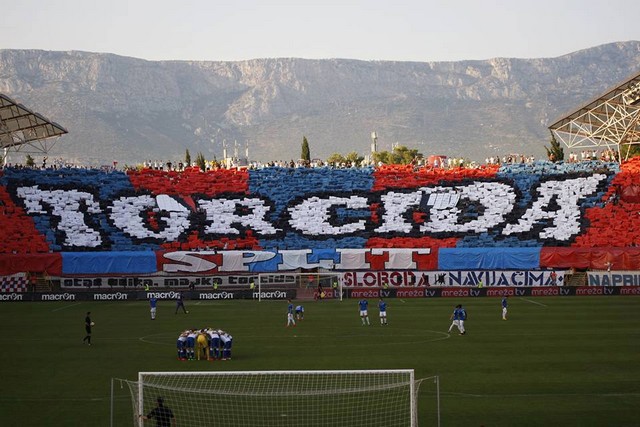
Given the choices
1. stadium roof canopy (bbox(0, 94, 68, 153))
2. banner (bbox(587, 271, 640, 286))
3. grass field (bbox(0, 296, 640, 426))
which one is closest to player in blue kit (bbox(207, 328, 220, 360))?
grass field (bbox(0, 296, 640, 426))

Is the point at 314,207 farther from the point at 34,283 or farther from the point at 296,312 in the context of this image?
the point at 296,312

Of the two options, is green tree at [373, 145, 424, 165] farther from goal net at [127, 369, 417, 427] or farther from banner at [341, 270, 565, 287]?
goal net at [127, 369, 417, 427]

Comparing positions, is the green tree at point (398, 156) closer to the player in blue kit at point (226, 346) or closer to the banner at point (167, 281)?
the banner at point (167, 281)

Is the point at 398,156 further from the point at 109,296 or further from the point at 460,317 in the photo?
the point at 460,317

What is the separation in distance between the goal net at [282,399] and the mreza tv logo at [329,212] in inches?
1786

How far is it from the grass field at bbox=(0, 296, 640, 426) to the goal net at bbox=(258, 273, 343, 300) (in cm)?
448

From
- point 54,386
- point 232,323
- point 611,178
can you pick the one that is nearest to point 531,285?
point 611,178

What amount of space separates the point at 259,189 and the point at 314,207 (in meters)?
5.58

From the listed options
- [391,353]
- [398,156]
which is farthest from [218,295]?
[398,156]

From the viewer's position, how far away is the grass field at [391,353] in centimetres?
2867

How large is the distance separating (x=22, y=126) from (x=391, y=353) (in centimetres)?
5883

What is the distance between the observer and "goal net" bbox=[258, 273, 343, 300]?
65938 millimetres

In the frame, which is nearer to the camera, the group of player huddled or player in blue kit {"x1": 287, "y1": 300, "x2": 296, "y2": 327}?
the group of player huddled

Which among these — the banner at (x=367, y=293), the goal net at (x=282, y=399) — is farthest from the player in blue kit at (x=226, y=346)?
the banner at (x=367, y=293)
